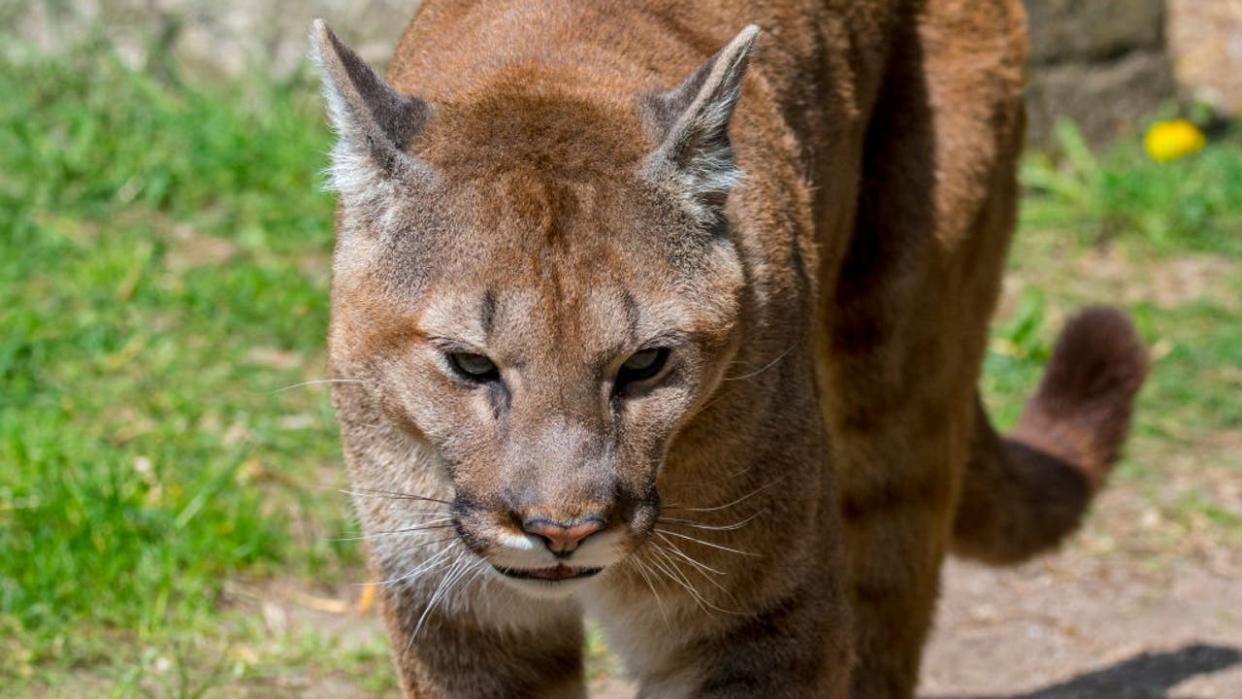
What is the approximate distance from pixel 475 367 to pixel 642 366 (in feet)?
1.08

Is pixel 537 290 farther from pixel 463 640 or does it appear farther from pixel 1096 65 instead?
pixel 1096 65

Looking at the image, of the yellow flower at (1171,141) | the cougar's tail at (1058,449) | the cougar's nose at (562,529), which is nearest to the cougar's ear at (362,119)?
the cougar's nose at (562,529)

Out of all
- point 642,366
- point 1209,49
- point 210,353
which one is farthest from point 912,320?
point 1209,49

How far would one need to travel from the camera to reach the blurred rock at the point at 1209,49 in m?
10.1

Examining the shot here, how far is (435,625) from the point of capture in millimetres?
4047

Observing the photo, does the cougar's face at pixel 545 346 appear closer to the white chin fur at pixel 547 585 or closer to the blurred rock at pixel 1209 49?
the white chin fur at pixel 547 585

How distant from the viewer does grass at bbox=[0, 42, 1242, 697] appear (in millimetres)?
5523

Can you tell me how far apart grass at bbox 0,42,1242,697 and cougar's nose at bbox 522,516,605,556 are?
Answer: 2.20 m

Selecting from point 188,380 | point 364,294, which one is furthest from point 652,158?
point 188,380

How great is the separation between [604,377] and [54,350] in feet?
13.2

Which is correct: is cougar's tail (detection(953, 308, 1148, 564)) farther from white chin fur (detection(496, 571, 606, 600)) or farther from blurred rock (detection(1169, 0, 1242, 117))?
blurred rock (detection(1169, 0, 1242, 117))

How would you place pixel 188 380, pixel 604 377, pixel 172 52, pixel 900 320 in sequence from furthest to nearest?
pixel 172 52
pixel 188 380
pixel 900 320
pixel 604 377

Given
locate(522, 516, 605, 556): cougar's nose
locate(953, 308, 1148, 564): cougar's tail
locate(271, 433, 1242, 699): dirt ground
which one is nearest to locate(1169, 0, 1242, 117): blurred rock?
locate(271, 433, 1242, 699): dirt ground

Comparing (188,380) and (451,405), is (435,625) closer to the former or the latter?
(451,405)
